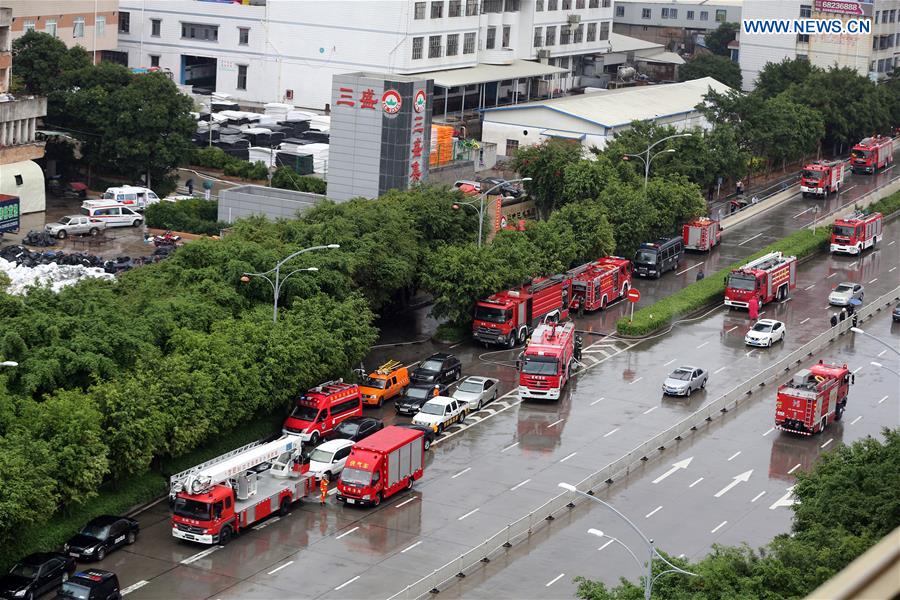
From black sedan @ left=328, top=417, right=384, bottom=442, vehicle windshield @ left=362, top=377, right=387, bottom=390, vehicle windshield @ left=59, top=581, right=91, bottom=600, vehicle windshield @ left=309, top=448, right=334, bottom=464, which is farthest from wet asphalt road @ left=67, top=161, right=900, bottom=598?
black sedan @ left=328, top=417, right=384, bottom=442

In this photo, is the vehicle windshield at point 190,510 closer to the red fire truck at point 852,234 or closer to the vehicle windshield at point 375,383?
the vehicle windshield at point 375,383

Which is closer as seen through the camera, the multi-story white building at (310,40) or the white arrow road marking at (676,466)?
the white arrow road marking at (676,466)

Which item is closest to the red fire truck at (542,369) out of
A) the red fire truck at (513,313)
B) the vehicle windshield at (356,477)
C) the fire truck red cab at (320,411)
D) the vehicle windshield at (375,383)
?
the vehicle windshield at (375,383)

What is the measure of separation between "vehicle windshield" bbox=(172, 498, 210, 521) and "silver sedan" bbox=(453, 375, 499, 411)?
17779 mm

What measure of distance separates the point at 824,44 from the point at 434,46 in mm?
46062

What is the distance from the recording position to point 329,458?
163 feet

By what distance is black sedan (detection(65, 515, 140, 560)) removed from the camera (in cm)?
4094

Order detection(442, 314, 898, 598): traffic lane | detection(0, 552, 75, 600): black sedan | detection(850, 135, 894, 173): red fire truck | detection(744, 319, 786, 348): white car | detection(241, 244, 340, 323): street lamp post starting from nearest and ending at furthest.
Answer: detection(0, 552, 75, 600): black sedan, detection(442, 314, 898, 598): traffic lane, detection(241, 244, 340, 323): street lamp post, detection(744, 319, 786, 348): white car, detection(850, 135, 894, 173): red fire truck

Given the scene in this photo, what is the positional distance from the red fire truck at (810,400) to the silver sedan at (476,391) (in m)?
12.6

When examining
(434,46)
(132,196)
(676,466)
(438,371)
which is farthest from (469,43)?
(676,466)

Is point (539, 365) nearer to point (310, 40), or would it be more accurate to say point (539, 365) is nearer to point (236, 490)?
point (236, 490)

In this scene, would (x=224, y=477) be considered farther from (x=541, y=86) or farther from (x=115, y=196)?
(x=541, y=86)

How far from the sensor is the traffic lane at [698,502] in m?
42.2

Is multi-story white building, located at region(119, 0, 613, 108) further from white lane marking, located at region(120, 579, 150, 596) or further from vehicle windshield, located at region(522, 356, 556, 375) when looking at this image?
white lane marking, located at region(120, 579, 150, 596)
